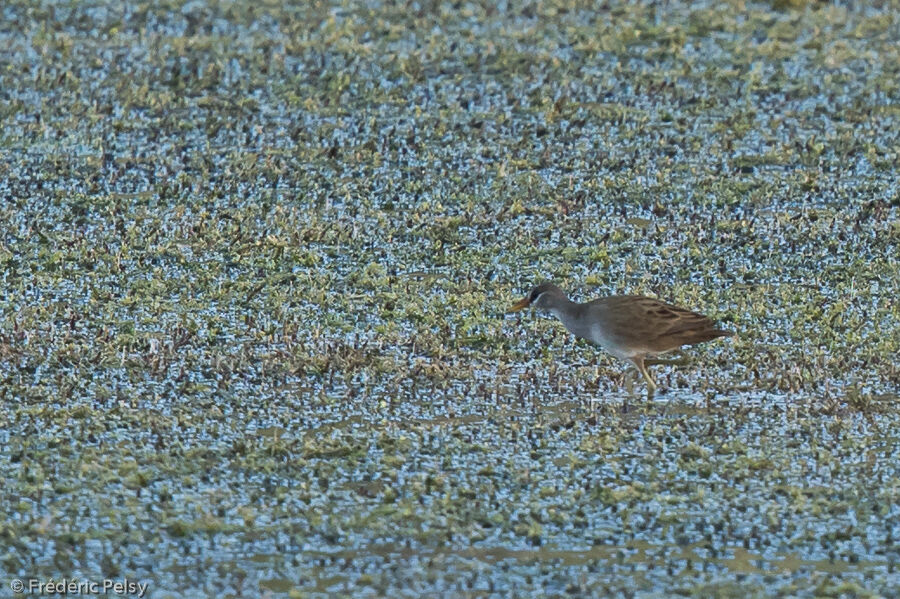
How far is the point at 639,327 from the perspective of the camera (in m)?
9.52

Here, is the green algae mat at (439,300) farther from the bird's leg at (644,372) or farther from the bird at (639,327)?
the bird at (639,327)

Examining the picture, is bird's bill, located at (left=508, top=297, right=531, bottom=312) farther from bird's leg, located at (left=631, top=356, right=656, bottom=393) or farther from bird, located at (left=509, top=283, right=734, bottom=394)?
bird's leg, located at (left=631, top=356, right=656, bottom=393)

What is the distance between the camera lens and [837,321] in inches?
416

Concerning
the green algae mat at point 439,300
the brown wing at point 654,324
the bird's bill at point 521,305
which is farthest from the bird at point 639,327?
the bird's bill at point 521,305

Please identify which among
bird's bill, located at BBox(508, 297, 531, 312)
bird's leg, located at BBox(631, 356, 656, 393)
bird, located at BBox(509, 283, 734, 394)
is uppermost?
bird, located at BBox(509, 283, 734, 394)

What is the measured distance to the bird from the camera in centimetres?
952

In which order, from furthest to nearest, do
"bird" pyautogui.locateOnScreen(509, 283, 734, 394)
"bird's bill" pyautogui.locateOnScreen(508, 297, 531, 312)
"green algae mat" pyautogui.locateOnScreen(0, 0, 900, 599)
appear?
"bird's bill" pyautogui.locateOnScreen(508, 297, 531, 312) → "bird" pyautogui.locateOnScreen(509, 283, 734, 394) → "green algae mat" pyautogui.locateOnScreen(0, 0, 900, 599)

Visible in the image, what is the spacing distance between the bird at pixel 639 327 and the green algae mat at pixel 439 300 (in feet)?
0.69

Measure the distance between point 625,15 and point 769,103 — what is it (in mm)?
3926

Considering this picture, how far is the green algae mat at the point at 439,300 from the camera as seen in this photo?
7.51 meters

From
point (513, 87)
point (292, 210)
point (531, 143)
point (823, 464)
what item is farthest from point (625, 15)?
point (823, 464)

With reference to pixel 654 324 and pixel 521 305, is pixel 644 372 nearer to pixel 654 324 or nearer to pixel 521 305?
pixel 654 324

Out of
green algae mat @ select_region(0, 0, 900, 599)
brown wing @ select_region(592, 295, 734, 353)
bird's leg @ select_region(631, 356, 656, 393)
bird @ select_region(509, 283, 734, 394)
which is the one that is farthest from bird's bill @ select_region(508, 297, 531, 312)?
bird's leg @ select_region(631, 356, 656, 393)

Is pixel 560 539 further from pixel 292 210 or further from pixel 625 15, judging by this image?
pixel 625 15
